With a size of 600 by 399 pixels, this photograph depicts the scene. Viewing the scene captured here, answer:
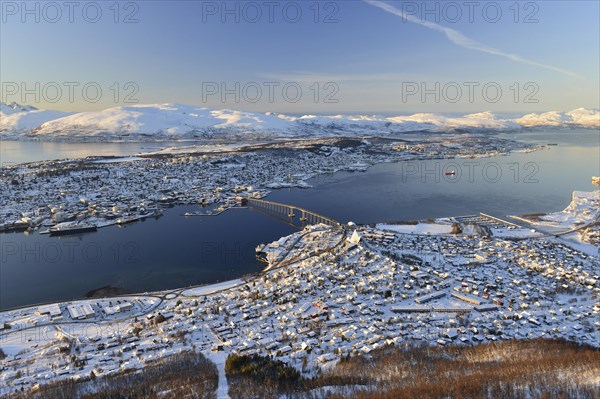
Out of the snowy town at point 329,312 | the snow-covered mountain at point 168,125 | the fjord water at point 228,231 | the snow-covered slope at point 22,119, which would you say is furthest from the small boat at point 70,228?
the snow-covered slope at point 22,119

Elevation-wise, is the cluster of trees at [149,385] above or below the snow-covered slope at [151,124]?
below

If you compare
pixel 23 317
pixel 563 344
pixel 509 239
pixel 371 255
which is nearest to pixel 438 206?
pixel 509 239

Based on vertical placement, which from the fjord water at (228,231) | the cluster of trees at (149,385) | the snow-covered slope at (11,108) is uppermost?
the snow-covered slope at (11,108)

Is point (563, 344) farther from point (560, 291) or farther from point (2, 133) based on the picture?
point (2, 133)

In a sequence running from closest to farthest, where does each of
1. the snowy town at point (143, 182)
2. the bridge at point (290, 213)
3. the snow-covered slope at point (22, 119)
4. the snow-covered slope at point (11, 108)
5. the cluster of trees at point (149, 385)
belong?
the cluster of trees at point (149, 385) < the bridge at point (290, 213) < the snowy town at point (143, 182) < the snow-covered slope at point (22, 119) < the snow-covered slope at point (11, 108)

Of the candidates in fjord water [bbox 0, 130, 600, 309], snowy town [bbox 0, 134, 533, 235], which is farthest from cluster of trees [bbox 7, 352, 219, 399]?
snowy town [bbox 0, 134, 533, 235]

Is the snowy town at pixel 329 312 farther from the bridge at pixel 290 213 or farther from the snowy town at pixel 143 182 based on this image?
the snowy town at pixel 143 182

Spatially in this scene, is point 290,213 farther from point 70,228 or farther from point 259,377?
point 259,377
